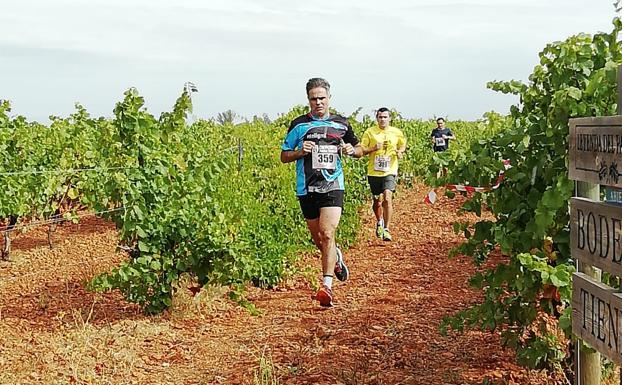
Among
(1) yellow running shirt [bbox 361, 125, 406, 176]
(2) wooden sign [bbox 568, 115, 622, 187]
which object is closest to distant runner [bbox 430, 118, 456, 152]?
(1) yellow running shirt [bbox 361, 125, 406, 176]

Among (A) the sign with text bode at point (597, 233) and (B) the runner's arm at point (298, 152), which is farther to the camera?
(B) the runner's arm at point (298, 152)

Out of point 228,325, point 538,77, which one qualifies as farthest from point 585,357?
point 228,325

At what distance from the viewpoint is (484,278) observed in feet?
14.5

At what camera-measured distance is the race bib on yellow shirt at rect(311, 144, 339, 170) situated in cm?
671

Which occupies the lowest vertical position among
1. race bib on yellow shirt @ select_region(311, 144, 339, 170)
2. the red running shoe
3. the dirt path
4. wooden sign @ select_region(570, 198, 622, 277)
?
the dirt path

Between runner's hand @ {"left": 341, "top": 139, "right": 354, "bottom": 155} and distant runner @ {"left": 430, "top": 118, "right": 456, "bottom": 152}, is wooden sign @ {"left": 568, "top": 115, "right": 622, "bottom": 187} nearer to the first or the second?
runner's hand @ {"left": 341, "top": 139, "right": 354, "bottom": 155}

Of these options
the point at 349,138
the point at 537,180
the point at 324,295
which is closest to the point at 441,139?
the point at 349,138

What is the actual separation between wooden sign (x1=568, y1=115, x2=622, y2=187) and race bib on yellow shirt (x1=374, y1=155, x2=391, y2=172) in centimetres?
722

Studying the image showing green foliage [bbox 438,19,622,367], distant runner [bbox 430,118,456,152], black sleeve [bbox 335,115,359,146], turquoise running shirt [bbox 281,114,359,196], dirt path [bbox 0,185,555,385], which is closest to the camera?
green foliage [bbox 438,19,622,367]

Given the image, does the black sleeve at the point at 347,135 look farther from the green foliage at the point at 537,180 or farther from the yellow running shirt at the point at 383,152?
the yellow running shirt at the point at 383,152

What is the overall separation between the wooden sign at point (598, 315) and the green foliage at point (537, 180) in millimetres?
558

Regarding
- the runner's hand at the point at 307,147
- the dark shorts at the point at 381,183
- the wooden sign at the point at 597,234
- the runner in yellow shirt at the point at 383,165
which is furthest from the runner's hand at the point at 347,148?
the wooden sign at the point at 597,234

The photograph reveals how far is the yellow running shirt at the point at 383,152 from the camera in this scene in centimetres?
1048

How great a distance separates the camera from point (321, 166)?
6.72 metres
